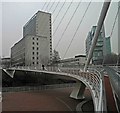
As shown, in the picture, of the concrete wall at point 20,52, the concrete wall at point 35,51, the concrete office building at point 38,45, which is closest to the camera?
the concrete office building at point 38,45

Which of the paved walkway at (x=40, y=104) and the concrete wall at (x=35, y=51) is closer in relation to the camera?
the paved walkway at (x=40, y=104)

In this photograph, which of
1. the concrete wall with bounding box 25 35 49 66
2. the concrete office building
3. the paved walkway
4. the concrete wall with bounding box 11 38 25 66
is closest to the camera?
the paved walkway

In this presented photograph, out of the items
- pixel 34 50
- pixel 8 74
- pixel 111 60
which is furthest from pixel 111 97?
pixel 34 50

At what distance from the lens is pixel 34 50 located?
5106 cm

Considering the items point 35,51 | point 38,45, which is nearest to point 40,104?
point 35,51

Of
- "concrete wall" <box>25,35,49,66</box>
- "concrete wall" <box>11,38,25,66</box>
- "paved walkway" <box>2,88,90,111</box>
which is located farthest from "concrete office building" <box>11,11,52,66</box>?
"paved walkway" <box>2,88,90,111</box>

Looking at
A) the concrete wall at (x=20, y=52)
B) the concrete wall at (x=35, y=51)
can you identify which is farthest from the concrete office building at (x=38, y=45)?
the concrete wall at (x=20, y=52)

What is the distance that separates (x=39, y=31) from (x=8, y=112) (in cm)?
4273

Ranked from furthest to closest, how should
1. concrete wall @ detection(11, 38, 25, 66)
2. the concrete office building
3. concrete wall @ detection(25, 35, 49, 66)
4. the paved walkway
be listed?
concrete wall @ detection(11, 38, 25, 66)
concrete wall @ detection(25, 35, 49, 66)
the concrete office building
the paved walkway

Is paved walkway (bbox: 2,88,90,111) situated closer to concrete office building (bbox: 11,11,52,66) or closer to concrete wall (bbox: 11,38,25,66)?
concrete office building (bbox: 11,11,52,66)

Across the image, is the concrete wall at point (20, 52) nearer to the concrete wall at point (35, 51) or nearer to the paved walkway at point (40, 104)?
the concrete wall at point (35, 51)

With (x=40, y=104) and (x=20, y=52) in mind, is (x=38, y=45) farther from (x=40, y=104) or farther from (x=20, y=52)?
(x=40, y=104)

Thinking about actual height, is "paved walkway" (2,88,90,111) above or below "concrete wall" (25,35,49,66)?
below

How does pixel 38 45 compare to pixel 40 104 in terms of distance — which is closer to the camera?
pixel 40 104
